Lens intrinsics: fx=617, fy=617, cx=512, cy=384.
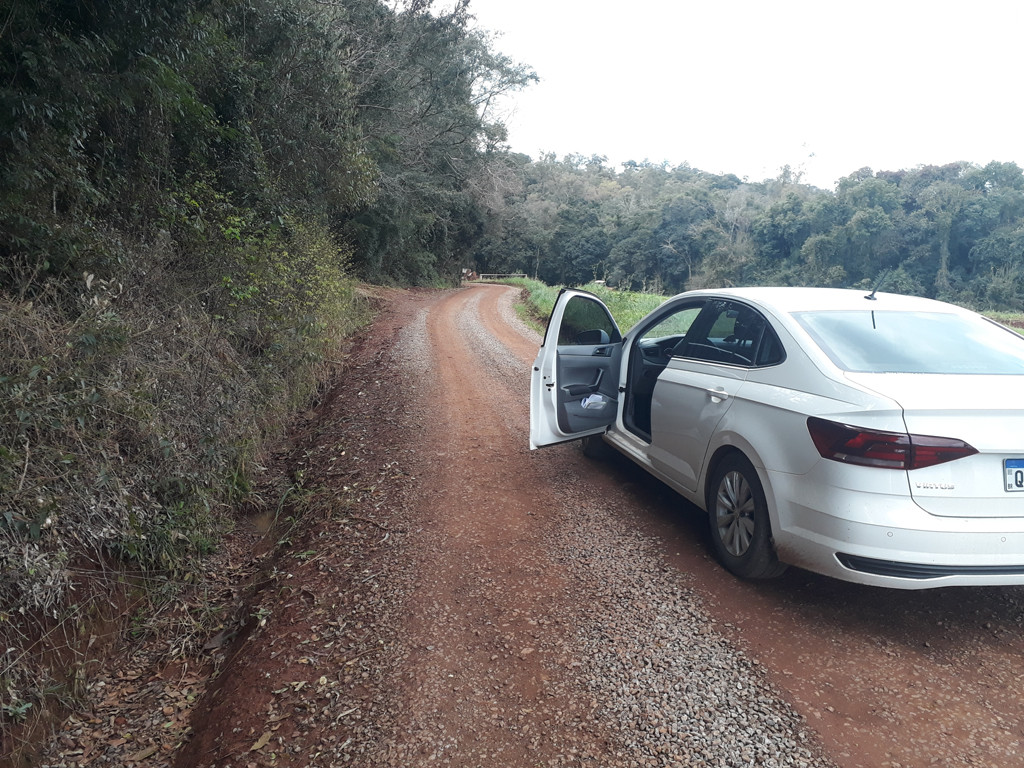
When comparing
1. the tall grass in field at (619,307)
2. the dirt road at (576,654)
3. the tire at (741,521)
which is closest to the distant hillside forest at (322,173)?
the tire at (741,521)

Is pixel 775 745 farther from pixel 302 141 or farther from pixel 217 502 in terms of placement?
pixel 302 141

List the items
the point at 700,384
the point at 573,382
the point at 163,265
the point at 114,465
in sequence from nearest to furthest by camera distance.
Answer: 1. the point at 114,465
2. the point at 700,384
3. the point at 573,382
4. the point at 163,265

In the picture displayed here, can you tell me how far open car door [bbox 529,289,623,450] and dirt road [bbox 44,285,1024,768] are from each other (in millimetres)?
568

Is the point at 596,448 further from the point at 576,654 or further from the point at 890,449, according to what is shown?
the point at 890,449

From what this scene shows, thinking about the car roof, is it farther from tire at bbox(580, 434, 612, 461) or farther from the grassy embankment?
the grassy embankment

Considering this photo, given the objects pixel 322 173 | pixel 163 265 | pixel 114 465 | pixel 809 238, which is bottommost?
pixel 114 465

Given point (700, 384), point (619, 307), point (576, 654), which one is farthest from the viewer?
point (619, 307)

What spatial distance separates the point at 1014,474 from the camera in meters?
2.80

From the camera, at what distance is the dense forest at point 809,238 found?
18.2m

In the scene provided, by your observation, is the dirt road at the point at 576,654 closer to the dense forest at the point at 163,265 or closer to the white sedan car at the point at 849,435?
the white sedan car at the point at 849,435

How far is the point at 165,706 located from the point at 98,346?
95.1 inches

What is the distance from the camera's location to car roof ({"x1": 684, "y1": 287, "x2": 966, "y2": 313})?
3764 mm

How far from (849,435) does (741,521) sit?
0.90 meters

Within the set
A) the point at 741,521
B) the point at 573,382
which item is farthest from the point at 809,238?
the point at 741,521
